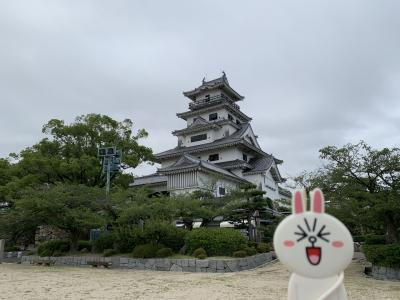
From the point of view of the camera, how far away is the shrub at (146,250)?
16.7 m

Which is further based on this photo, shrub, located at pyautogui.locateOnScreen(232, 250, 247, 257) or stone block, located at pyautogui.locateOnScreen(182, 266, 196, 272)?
shrub, located at pyautogui.locateOnScreen(232, 250, 247, 257)

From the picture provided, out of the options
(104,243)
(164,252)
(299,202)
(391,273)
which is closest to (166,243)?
(164,252)

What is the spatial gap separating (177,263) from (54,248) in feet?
28.7

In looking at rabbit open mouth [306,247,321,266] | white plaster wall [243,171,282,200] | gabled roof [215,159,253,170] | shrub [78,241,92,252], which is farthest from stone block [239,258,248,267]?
gabled roof [215,159,253,170]

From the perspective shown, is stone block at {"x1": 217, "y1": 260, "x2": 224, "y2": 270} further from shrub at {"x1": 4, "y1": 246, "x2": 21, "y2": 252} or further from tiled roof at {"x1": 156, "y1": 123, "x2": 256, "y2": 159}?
shrub at {"x1": 4, "y1": 246, "x2": 21, "y2": 252}

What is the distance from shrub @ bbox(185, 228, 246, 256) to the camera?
53.7 feet

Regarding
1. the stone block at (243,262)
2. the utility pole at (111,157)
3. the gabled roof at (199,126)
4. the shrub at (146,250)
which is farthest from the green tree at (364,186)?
the gabled roof at (199,126)

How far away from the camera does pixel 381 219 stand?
1307 centimetres

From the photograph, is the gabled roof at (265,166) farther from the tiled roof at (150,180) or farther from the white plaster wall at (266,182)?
the tiled roof at (150,180)

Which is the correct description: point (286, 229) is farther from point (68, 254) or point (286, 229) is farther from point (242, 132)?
point (242, 132)

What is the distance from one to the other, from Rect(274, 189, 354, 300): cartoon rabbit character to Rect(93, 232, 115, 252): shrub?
16.7 meters

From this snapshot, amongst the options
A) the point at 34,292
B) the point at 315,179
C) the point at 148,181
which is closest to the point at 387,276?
the point at 315,179

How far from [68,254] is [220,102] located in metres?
21.6

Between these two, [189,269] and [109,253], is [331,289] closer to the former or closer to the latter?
[189,269]
